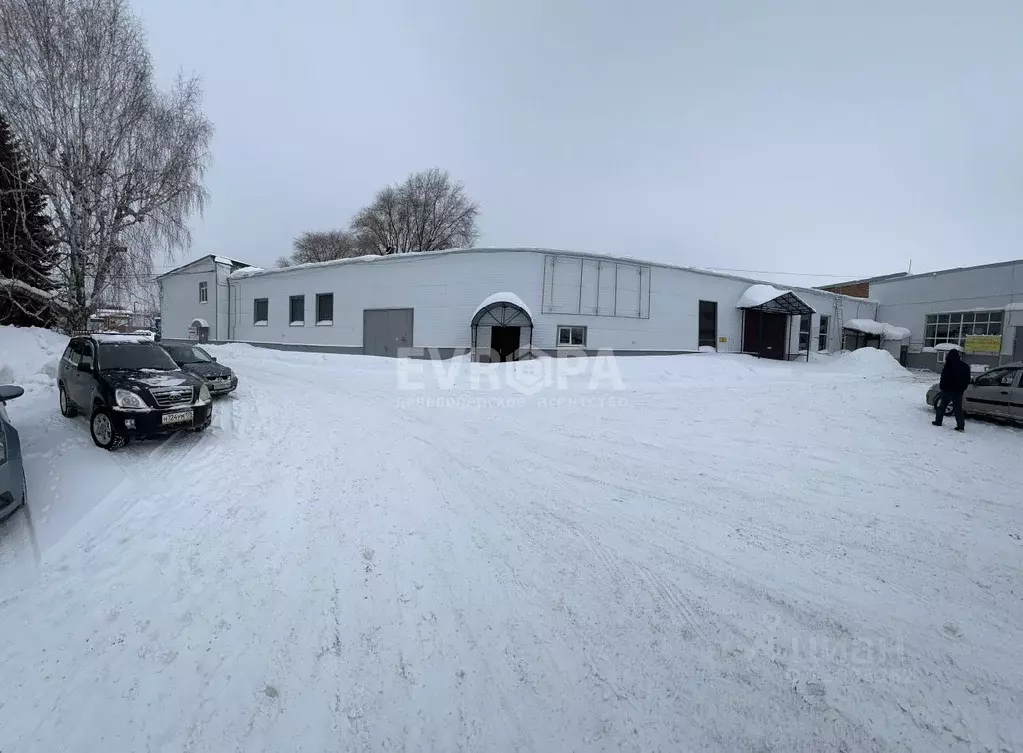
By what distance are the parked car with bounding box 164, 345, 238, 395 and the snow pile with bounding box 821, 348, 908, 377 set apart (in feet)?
84.3

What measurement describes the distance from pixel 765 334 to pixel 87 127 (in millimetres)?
31186

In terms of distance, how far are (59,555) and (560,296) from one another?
18.6m

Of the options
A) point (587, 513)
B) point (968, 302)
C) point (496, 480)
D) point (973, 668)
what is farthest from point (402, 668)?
point (968, 302)

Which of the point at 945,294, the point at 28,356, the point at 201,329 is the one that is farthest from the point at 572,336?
the point at 201,329

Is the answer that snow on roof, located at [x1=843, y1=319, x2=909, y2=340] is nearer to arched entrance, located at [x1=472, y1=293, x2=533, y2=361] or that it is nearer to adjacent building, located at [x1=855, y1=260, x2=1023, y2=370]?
adjacent building, located at [x1=855, y1=260, x2=1023, y2=370]

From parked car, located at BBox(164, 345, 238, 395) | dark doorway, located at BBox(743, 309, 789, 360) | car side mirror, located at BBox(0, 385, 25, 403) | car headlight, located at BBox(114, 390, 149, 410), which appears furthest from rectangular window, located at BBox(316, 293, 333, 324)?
dark doorway, located at BBox(743, 309, 789, 360)

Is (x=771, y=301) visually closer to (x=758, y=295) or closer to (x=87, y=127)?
(x=758, y=295)

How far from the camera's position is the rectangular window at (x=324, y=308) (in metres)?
23.6

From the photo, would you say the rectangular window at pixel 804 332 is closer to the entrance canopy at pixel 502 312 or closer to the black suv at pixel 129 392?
the entrance canopy at pixel 502 312

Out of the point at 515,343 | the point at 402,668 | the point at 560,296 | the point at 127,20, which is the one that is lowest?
the point at 402,668

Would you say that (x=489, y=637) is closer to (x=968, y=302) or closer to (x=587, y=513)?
(x=587, y=513)

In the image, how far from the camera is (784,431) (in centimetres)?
832

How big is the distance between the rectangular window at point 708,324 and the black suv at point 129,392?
23563 millimetres

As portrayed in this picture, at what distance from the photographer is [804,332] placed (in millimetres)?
27203
